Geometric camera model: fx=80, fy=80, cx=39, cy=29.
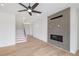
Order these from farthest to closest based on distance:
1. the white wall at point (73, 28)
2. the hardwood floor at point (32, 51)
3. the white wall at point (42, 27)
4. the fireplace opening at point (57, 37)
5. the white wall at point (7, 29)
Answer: the white wall at point (42, 27) → the white wall at point (7, 29) → the fireplace opening at point (57, 37) → the white wall at point (73, 28) → the hardwood floor at point (32, 51)

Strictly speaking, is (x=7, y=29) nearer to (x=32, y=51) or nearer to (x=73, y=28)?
(x=32, y=51)

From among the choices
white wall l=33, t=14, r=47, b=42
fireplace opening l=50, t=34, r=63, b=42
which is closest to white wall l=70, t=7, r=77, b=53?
fireplace opening l=50, t=34, r=63, b=42

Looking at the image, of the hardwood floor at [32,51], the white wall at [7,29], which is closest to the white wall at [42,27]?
the hardwood floor at [32,51]

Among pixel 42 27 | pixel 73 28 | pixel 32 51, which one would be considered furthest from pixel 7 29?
pixel 73 28

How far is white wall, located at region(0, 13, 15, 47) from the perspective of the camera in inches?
198

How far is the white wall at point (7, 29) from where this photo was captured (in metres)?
5.02

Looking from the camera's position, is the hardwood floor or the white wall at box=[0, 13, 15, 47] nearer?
the hardwood floor

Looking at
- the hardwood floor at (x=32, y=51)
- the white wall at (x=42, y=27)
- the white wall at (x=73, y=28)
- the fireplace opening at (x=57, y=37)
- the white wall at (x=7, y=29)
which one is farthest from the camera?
the white wall at (x=42, y=27)

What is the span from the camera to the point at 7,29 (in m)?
5.25

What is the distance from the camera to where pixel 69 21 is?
12.8 feet

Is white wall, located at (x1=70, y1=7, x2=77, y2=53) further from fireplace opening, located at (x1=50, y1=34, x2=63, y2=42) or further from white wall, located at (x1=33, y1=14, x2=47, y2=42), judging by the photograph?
white wall, located at (x1=33, y1=14, x2=47, y2=42)

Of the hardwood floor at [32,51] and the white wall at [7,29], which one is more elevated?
the white wall at [7,29]

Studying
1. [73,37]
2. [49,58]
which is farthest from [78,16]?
[49,58]

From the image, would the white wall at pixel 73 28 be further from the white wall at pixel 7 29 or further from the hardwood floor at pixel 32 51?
the white wall at pixel 7 29
